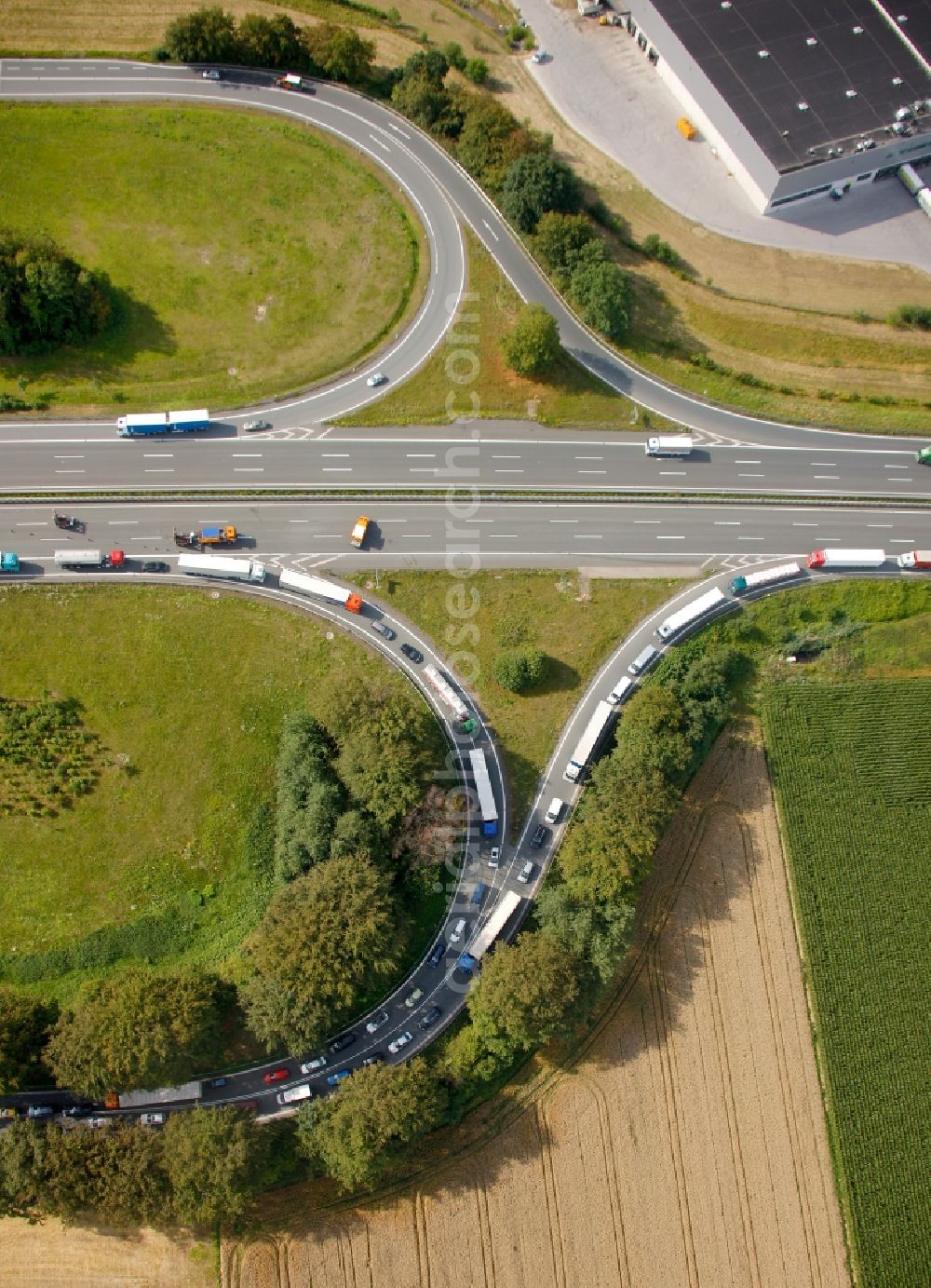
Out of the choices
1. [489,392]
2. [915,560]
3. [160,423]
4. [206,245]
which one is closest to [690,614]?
[915,560]

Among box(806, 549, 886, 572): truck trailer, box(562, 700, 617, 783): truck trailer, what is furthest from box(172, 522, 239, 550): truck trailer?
box(806, 549, 886, 572): truck trailer

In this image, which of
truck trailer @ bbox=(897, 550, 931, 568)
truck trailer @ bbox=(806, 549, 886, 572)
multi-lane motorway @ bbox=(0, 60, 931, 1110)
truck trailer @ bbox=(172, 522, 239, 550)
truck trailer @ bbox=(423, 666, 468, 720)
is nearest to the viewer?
truck trailer @ bbox=(423, 666, 468, 720)

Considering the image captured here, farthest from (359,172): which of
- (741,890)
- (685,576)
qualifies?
(741,890)

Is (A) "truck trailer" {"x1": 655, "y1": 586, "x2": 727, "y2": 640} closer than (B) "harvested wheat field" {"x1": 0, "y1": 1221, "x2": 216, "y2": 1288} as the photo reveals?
No

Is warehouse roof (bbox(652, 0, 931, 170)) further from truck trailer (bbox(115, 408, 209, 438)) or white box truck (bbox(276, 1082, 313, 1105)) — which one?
white box truck (bbox(276, 1082, 313, 1105))

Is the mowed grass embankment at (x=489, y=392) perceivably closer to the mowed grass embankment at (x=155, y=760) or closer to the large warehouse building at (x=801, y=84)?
the mowed grass embankment at (x=155, y=760)

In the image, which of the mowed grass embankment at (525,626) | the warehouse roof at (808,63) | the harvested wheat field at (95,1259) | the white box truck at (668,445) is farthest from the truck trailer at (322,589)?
the warehouse roof at (808,63)

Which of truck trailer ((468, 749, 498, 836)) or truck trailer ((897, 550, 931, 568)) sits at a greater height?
truck trailer ((897, 550, 931, 568))

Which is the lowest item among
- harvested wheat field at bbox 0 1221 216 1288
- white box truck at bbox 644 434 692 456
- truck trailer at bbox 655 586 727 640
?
harvested wheat field at bbox 0 1221 216 1288
